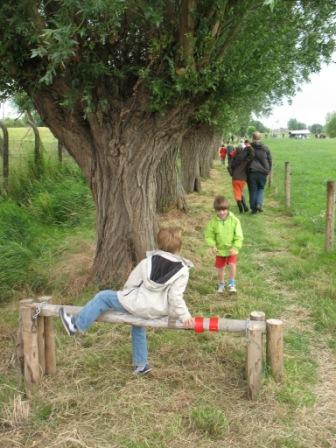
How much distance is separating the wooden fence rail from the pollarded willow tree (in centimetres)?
214

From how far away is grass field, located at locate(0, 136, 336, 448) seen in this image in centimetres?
347

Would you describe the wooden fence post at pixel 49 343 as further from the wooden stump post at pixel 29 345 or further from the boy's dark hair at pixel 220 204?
the boy's dark hair at pixel 220 204

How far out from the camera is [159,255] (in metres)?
3.95

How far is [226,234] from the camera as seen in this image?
6223 mm

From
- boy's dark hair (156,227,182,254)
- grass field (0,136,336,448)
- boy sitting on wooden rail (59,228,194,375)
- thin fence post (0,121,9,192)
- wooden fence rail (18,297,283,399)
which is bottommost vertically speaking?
grass field (0,136,336,448)

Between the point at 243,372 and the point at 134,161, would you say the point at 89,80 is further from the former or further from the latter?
the point at 243,372

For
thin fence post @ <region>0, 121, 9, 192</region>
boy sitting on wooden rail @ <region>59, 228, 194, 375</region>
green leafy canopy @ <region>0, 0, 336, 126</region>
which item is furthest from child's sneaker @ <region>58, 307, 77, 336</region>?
thin fence post @ <region>0, 121, 9, 192</region>

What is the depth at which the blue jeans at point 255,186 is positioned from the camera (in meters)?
11.6

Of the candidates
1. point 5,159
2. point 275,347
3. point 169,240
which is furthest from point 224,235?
point 5,159

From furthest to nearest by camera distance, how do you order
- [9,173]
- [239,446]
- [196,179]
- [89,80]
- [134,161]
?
[196,179] → [9,173] → [134,161] → [89,80] → [239,446]

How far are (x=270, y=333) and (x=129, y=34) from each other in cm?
375

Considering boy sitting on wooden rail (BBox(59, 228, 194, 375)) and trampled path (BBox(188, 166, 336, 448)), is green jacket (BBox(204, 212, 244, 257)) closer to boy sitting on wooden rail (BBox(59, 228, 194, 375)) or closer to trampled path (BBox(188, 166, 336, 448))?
trampled path (BBox(188, 166, 336, 448))

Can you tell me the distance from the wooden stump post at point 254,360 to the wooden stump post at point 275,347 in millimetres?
122

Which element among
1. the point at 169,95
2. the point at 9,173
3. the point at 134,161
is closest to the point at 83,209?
the point at 9,173
